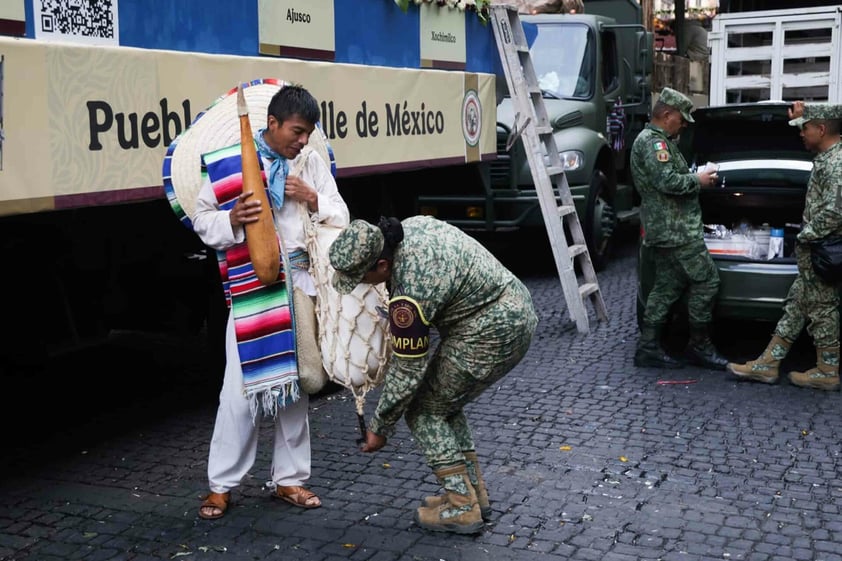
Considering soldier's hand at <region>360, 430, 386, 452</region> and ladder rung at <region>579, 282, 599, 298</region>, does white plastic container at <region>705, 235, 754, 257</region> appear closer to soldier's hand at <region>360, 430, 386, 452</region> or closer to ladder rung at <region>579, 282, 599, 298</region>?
ladder rung at <region>579, 282, 599, 298</region>

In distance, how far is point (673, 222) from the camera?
6.69 m

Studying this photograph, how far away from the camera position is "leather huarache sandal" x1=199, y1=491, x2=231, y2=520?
14.6ft

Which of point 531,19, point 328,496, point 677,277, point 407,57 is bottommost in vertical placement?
point 328,496

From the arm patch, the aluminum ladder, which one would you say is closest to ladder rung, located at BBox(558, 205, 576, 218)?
the aluminum ladder

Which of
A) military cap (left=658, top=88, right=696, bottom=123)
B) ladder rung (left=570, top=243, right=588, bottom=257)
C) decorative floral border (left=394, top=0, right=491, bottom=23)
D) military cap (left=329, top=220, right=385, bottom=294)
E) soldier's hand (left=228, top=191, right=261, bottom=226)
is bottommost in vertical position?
ladder rung (left=570, top=243, right=588, bottom=257)

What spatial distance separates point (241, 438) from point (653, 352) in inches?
135

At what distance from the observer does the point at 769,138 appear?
24.7 feet

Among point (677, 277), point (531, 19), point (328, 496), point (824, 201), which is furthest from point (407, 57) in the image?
point (531, 19)

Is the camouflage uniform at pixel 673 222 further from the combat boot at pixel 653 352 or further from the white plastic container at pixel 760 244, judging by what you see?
the white plastic container at pixel 760 244

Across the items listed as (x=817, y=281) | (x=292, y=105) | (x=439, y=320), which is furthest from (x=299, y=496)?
(x=817, y=281)

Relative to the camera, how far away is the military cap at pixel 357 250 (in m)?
3.82

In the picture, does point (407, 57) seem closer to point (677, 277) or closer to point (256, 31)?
point (256, 31)

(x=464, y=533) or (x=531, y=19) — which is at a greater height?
(x=531, y=19)

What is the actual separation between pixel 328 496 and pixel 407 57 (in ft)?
11.0
